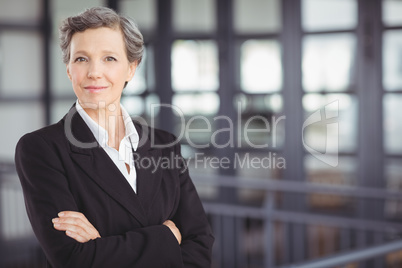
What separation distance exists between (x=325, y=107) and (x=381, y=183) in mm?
744

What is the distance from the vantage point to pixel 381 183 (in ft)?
15.1

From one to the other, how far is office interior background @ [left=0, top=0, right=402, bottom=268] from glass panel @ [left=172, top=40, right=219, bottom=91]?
1 cm

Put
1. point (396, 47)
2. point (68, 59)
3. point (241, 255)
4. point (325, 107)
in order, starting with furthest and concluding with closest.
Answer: point (241, 255), point (325, 107), point (396, 47), point (68, 59)

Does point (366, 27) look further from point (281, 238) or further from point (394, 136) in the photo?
point (281, 238)

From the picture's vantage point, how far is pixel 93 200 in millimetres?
1422

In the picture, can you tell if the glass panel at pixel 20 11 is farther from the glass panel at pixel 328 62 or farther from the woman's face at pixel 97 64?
the woman's face at pixel 97 64

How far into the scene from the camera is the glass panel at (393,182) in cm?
453

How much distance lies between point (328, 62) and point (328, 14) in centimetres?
38

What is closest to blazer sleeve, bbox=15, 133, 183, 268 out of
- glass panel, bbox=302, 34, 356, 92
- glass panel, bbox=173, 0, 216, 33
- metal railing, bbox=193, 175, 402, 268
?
metal railing, bbox=193, 175, 402, 268

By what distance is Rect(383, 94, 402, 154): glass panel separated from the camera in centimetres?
453

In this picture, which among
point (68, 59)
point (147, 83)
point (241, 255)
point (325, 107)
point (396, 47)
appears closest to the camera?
point (68, 59)

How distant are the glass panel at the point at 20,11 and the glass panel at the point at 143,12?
0.87m

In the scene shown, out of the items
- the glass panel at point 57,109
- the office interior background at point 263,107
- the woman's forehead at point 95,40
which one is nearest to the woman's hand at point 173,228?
the woman's forehead at point 95,40

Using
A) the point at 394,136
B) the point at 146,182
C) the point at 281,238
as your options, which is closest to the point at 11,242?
the point at 281,238
